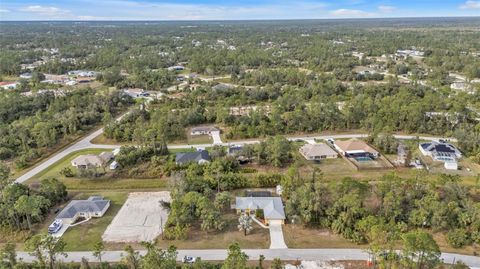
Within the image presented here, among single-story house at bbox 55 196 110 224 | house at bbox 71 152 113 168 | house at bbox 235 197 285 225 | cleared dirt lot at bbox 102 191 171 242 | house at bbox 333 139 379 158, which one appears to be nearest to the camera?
cleared dirt lot at bbox 102 191 171 242

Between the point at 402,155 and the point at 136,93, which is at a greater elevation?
the point at 136,93

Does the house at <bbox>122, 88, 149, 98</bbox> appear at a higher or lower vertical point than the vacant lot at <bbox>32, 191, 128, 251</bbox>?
higher

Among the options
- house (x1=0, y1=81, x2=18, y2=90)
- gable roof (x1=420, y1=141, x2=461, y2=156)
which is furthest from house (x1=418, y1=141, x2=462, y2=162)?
house (x1=0, y1=81, x2=18, y2=90)

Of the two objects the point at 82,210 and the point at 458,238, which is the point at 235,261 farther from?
the point at 458,238

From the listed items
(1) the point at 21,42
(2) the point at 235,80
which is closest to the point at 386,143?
(2) the point at 235,80

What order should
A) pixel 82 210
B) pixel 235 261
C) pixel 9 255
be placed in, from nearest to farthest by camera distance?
pixel 235 261 < pixel 9 255 < pixel 82 210

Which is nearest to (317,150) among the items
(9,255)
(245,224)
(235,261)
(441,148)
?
(441,148)

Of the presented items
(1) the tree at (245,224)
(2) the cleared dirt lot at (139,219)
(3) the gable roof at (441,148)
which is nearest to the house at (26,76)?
(2) the cleared dirt lot at (139,219)

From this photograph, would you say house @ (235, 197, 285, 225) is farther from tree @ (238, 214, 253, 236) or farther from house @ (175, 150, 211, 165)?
house @ (175, 150, 211, 165)
